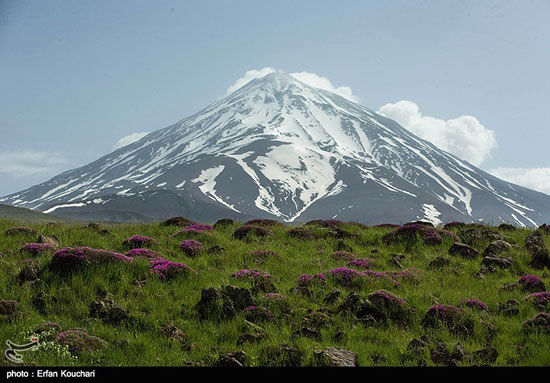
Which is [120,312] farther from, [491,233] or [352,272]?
[491,233]

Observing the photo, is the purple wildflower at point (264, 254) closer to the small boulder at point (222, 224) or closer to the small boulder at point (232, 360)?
the small boulder at point (222, 224)

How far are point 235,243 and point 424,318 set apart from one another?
7.37 meters

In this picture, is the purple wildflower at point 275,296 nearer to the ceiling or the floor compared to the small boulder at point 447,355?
nearer to the ceiling

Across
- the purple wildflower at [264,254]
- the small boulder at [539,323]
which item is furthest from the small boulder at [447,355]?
the purple wildflower at [264,254]

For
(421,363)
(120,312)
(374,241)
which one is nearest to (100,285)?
(120,312)

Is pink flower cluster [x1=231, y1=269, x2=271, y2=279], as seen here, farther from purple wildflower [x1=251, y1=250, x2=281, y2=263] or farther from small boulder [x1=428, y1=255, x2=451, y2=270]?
small boulder [x1=428, y1=255, x2=451, y2=270]

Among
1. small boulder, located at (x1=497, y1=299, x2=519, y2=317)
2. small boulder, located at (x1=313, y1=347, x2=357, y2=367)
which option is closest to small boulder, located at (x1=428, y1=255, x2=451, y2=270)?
small boulder, located at (x1=497, y1=299, x2=519, y2=317)

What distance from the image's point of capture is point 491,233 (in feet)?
51.2

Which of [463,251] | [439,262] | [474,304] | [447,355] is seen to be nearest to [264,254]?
[439,262]

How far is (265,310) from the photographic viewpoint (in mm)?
8250

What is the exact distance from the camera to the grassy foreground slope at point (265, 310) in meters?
6.50

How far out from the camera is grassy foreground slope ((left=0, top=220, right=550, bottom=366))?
650 centimetres

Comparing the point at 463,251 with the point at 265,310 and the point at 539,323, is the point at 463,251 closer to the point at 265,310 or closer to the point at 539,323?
the point at 539,323
